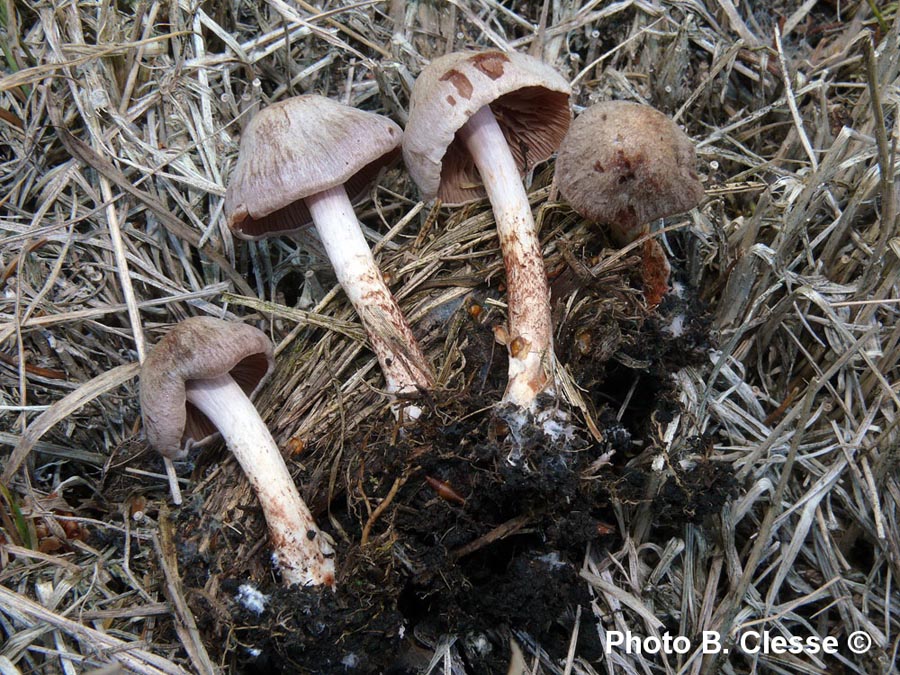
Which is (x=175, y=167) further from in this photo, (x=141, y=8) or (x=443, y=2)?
(x=443, y=2)

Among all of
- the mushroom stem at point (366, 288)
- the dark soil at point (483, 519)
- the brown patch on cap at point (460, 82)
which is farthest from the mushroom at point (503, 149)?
the mushroom stem at point (366, 288)

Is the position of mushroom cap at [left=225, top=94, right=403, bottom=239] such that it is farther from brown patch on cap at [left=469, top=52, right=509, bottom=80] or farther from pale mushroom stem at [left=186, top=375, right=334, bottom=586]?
pale mushroom stem at [left=186, top=375, right=334, bottom=586]

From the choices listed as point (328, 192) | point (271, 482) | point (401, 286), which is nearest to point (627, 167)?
point (401, 286)

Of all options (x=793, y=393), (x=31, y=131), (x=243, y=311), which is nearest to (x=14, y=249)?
(x=31, y=131)

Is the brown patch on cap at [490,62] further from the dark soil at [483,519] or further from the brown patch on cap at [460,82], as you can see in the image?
the dark soil at [483,519]

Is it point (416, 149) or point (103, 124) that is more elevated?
point (103, 124)

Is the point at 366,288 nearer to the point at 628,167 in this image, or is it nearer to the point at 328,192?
the point at 328,192

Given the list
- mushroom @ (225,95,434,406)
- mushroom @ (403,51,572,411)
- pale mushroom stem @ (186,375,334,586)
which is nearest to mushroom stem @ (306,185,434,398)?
mushroom @ (225,95,434,406)
